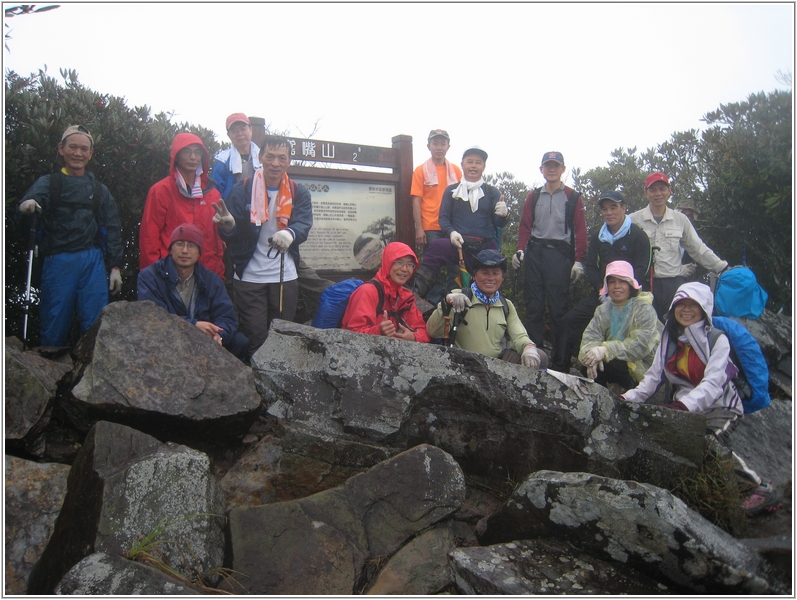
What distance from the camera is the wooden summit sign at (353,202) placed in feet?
23.1

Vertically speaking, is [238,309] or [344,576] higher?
[238,309]

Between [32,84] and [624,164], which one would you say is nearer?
[32,84]

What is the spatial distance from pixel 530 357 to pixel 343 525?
2.37 meters

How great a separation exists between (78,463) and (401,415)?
2038mm

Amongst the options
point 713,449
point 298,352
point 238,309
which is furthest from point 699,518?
point 238,309

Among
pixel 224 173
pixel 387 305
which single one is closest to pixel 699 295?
pixel 387 305

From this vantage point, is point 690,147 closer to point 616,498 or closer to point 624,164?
point 624,164

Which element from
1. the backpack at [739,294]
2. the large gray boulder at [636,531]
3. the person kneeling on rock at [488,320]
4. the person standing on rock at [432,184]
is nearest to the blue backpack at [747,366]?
the person kneeling on rock at [488,320]

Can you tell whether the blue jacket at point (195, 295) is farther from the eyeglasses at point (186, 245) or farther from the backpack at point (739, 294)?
the backpack at point (739, 294)

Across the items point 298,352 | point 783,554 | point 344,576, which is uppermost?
point 298,352

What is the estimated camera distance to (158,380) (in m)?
4.07

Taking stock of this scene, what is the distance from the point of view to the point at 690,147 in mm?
9203

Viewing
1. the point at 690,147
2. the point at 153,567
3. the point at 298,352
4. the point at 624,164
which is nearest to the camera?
the point at 153,567

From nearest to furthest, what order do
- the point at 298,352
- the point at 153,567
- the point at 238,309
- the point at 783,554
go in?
the point at 153,567 < the point at 783,554 < the point at 298,352 < the point at 238,309
